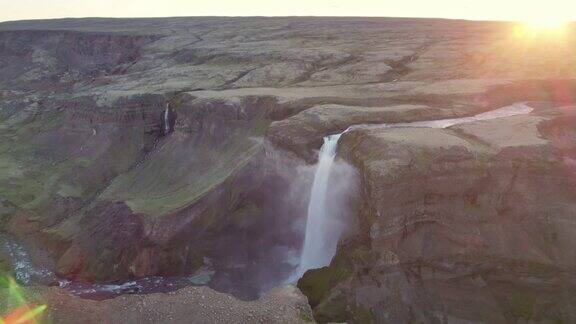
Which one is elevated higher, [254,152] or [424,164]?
[424,164]

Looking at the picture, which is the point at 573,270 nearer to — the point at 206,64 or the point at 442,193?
the point at 442,193

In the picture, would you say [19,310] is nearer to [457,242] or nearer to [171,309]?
[171,309]

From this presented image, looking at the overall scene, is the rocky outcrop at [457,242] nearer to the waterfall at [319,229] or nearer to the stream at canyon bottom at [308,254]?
the waterfall at [319,229]

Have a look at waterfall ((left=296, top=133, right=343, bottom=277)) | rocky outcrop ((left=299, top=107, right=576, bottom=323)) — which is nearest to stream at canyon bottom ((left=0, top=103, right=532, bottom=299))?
waterfall ((left=296, top=133, right=343, bottom=277))

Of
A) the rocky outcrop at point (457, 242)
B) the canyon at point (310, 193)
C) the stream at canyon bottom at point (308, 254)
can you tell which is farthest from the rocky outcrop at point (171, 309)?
the stream at canyon bottom at point (308, 254)

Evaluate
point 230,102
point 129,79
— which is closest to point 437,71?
point 230,102

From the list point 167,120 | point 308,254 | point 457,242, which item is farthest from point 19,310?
point 167,120

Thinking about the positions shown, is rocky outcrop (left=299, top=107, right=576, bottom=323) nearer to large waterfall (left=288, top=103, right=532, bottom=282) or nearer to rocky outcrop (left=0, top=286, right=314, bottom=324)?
large waterfall (left=288, top=103, right=532, bottom=282)
